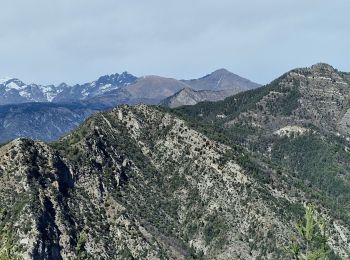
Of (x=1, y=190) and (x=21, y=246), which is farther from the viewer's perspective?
(x=1, y=190)

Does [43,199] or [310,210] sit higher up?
[310,210]

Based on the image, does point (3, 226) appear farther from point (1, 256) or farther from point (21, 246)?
point (1, 256)

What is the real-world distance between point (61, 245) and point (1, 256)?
113m

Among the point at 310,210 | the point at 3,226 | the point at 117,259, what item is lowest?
the point at 117,259

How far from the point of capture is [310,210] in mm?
105438

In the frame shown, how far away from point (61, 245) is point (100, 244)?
13.2 metres

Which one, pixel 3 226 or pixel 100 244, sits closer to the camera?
pixel 3 226

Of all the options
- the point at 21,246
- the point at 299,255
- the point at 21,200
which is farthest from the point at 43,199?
the point at 299,255

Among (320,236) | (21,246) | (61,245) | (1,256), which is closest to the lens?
(1,256)

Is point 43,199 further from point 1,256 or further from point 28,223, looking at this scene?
point 1,256

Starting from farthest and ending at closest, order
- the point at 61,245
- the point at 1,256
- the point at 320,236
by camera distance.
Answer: the point at 61,245 → the point at 320,236 → the point at 1,256

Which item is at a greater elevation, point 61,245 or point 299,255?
point 299,255

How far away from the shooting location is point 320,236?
104812 millimetres

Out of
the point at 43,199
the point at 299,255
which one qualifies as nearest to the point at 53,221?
the point at 43,199
